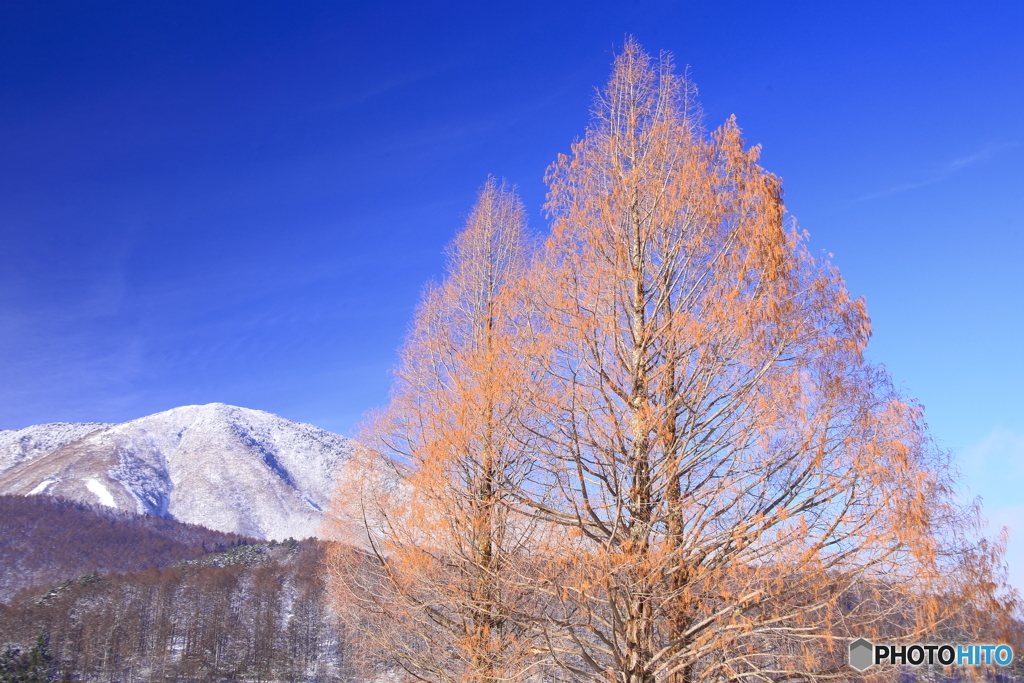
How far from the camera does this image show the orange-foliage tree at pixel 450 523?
950cm

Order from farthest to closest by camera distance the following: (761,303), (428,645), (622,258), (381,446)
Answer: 1. (381,446)
2. (428,645)
3. (622,258)
4. (761,303)

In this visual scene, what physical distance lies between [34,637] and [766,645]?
9080cm

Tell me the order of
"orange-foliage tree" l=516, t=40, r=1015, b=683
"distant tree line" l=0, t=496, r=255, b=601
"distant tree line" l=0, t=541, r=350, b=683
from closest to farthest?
"orange-foliage tree" l=516, t=40, r=1015, b=683 < "distant tree line" l=0, t=541, r=350, b=683 < "distant tree line" l=0, t=496, r=255, b=601

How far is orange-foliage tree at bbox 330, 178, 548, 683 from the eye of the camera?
950 centimetres

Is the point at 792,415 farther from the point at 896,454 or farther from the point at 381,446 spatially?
the point at 381,446

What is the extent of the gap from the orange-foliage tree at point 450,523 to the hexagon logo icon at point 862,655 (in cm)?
377

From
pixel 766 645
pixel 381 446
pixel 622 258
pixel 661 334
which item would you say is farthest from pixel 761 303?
pixel 381 446

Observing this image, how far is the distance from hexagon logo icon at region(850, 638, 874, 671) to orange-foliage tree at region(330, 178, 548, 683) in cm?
377

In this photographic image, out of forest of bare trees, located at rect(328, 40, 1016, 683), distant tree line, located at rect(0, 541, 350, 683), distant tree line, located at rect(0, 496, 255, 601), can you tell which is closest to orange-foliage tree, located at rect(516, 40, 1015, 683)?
forest of bare trees, located at rect(328, 40, 1016, 683)

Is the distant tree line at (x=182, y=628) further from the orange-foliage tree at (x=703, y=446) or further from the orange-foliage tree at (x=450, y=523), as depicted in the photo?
the orange-foliage tree at (x=703, y=446)

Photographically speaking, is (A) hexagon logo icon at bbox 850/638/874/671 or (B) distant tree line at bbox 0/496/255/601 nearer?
(A) hexagon logo icon at bbox 850/638/874/671

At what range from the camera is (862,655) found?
20.8 feet

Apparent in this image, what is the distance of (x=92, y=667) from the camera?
73688mm

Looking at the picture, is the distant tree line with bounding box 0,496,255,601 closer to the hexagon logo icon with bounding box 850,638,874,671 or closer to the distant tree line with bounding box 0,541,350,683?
the distant tree line with bounding box 0,541,350,683
